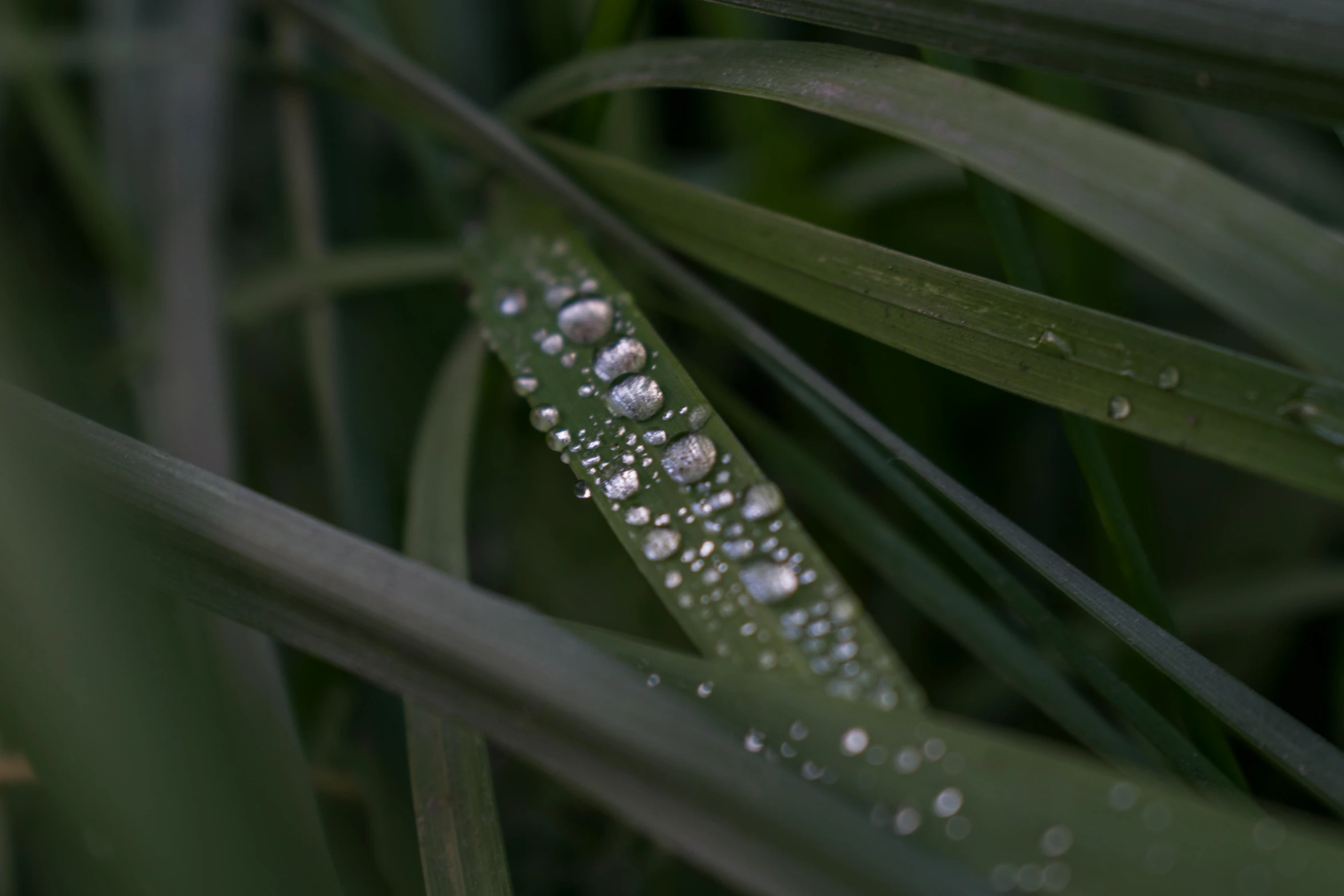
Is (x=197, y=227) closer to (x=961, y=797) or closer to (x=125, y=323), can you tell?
(x=125, y=323)

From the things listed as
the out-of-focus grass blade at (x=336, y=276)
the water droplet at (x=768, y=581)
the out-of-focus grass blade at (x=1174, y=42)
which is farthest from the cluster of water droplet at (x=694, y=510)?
the out-of-focus grass blade at (x=336, y=276)

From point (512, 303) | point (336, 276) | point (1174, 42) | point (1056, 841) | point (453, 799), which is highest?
point (336, 276)

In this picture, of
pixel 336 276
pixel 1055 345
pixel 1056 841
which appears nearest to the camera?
pixel 1056 841

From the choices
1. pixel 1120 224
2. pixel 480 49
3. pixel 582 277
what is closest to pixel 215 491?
pixel 582 277

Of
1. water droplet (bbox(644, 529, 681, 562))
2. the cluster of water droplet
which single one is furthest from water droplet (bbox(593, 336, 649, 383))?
water droplet (bbox(644, 529, 681, 562))

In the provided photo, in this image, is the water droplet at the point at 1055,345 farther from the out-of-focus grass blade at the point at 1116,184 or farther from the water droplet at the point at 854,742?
the water droplet at the point at 854,742

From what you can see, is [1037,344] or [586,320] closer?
[1037,344]

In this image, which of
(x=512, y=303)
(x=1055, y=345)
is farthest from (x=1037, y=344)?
(x=512, y=303)

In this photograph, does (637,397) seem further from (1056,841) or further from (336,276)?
(336,276)
